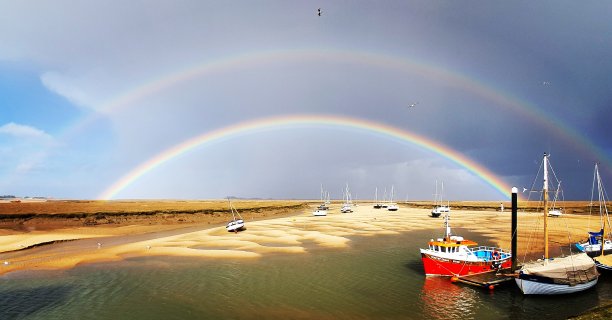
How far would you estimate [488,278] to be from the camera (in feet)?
122

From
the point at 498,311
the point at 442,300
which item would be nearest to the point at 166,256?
the point at 442,300

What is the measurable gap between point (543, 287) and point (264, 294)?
24002 millimetres

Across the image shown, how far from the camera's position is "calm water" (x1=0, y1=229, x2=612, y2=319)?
27.2 metres

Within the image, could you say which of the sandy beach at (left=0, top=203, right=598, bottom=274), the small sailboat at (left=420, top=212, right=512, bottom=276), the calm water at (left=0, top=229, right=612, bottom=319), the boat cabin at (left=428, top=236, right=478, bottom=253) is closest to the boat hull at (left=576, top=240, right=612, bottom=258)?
the sandy beach at (left=0, top=203, right=598, bottom=274)

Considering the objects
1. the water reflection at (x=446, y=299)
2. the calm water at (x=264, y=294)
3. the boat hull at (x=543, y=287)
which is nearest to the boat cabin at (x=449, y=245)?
the water reflection at (x=446, y=299)

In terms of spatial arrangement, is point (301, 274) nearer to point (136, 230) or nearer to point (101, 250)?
point (101, 250)

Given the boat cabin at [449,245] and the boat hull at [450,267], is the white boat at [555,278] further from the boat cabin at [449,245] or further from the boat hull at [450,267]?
the boat cabin at [449,245]

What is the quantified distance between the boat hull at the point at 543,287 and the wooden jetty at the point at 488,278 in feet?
8.24

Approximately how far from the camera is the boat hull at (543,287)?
31.0m

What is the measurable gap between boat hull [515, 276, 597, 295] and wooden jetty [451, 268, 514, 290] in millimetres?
2512

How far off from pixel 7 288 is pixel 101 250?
19.5m

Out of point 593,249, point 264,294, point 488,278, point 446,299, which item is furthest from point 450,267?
point 593,249

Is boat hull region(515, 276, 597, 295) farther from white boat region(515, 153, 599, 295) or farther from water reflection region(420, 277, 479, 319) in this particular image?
water reflection region(420, 277, 479, 319)

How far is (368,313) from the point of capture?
87.4ft
